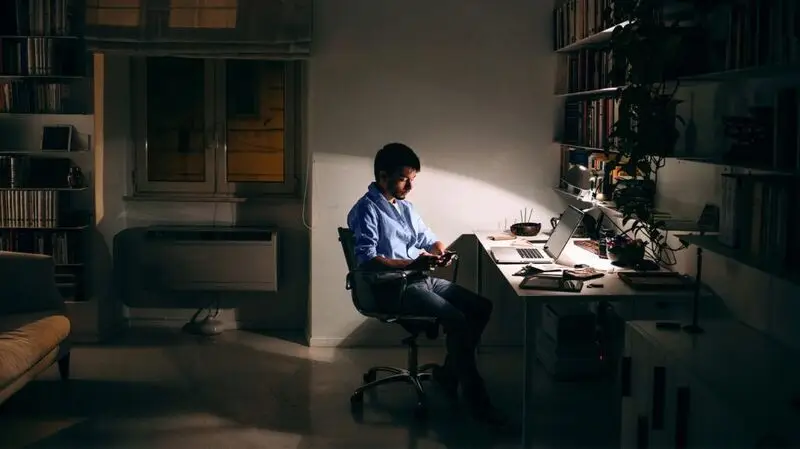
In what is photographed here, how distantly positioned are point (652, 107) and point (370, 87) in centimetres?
238

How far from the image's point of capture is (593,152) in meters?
5.45

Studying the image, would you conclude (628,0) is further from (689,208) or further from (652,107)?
(689,208)

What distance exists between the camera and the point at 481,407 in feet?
15.3

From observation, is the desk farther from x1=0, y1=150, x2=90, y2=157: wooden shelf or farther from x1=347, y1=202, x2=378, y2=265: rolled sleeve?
x1=0, y1=150, x2=90, y2=157: wooden shelf

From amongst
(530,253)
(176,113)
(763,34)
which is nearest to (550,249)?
(530,253)

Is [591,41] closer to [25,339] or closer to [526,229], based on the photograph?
[526,229]

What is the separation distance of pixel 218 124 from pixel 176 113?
30cm

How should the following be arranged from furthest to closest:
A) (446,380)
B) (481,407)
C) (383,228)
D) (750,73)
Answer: (446,380) < (383,228) < (481,407) < (750,73)

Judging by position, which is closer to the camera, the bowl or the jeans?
the jeans

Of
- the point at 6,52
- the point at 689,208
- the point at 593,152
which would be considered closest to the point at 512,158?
the point at 593,152

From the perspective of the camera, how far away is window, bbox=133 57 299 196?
666cm

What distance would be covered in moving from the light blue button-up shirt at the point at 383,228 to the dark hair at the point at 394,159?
11 centimetres

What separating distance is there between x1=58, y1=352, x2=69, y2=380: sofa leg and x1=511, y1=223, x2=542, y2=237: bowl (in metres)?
2.59

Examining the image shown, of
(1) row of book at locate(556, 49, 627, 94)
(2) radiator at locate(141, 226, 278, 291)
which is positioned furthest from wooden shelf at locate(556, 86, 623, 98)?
(2) radiator at locate(141, 226, 278, 291)
